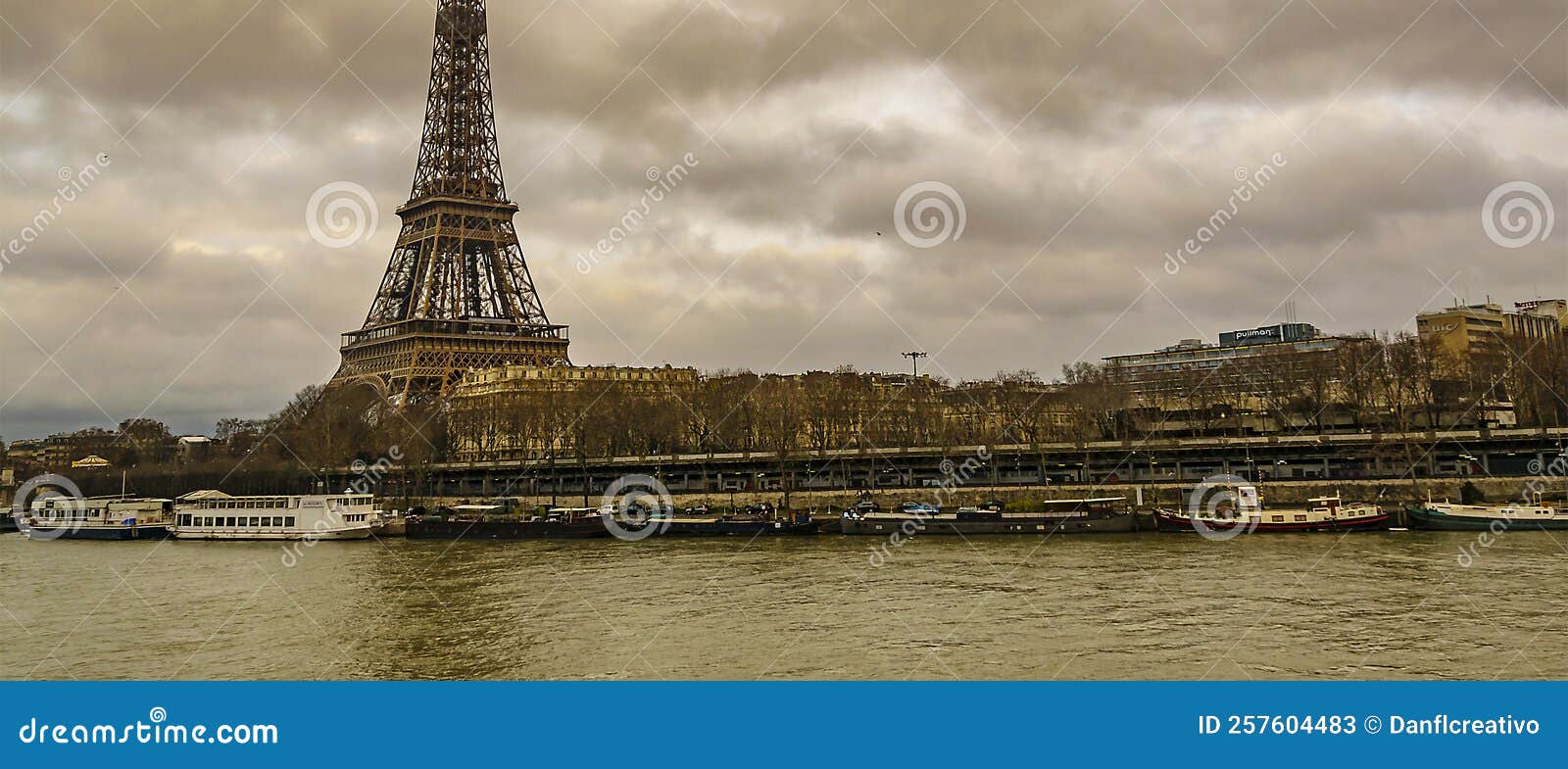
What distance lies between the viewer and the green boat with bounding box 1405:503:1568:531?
39062mm

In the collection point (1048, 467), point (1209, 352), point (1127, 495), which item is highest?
point (1209, 352)

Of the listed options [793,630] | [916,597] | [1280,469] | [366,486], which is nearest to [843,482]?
[1280,469]

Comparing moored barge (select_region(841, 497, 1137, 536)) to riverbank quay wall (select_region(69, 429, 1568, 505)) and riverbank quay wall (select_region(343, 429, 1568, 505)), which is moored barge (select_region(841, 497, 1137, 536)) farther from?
riverbank quay wall (select_region(343, 429, 1568, 505))

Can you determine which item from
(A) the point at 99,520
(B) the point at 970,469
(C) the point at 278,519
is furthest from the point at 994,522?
(A) the point at 99,520

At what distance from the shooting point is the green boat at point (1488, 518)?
39062 millimetres

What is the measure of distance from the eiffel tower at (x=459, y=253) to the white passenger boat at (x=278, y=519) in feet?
119

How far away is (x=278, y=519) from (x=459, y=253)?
44.3m

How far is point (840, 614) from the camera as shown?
2325 cm

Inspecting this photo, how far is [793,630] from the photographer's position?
2117 cm

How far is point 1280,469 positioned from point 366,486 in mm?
57680

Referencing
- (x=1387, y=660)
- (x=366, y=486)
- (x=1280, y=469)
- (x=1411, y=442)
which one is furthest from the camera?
(x=366, y=486)

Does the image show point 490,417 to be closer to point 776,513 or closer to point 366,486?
point 366,486

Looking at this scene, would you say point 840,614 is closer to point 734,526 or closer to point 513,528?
point 734,526

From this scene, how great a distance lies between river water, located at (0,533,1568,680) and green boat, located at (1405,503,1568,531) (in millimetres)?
1777
